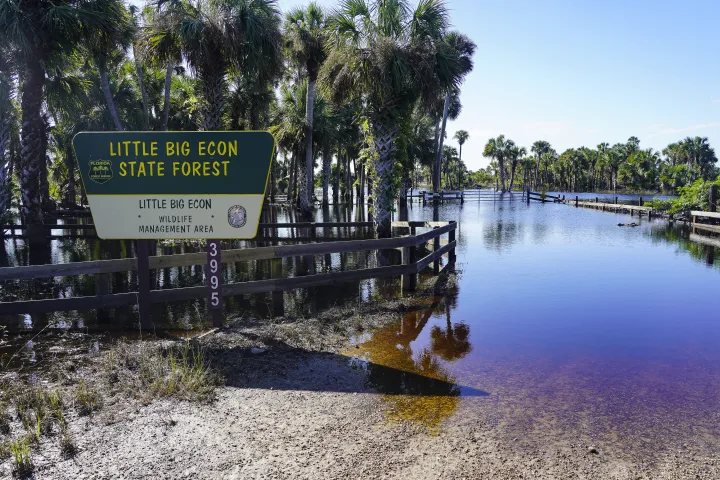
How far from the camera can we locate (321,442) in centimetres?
463

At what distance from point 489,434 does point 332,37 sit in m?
13.7

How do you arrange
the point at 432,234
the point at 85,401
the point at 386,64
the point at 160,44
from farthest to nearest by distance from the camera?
the point at 160,44 < the point at 386,64 < the point at 432,234 < the point at 85,401

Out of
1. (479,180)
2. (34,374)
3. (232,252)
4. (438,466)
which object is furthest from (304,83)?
(479,180)

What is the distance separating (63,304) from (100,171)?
231 centimetres

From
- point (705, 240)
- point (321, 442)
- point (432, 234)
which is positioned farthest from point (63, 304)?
point (705, 240)

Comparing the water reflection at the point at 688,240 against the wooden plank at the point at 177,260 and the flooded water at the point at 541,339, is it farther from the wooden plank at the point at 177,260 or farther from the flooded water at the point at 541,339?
the wooden plank at the point at 177,260

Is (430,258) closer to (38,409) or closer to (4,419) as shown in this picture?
(38,409)

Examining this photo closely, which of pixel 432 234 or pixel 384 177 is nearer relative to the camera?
pixel 432 234

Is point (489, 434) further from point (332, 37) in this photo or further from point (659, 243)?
point (659, 243)

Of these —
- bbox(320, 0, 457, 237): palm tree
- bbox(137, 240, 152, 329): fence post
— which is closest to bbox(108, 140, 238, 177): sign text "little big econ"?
bbox(137, 240, 152, 329): fence post

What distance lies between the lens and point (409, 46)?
49.4ft

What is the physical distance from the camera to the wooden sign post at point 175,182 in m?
7.38

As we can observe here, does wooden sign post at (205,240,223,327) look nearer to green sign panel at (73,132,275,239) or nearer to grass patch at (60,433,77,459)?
green sign panel at (73,132,275,239)

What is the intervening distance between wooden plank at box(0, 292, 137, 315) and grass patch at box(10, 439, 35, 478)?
417 centimetres
